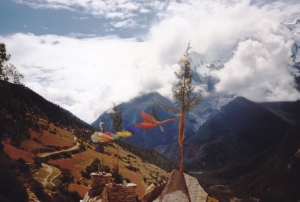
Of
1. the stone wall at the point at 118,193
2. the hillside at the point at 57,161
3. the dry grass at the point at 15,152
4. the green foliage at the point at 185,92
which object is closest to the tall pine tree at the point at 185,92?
the green foliage at the point at 185,92

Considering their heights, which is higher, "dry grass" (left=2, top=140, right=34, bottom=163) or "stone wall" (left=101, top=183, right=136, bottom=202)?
"stone wall" (left=101, top=183, right=136, bottom=202)

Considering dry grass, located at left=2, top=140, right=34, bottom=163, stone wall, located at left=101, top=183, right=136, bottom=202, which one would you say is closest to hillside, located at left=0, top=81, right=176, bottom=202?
dry grass, located at left=2, top=140, right=34, bottom=163

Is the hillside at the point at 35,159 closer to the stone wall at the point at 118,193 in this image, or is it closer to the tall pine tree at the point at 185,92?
the stone wall at the point at 118,193

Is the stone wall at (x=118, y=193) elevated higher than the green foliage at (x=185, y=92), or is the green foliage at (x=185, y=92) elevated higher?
the green foliage at (x=185, y=92)

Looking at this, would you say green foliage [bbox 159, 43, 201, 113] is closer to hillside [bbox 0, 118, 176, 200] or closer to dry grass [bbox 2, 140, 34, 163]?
hillside [bbox 0, 118, 176, 200]

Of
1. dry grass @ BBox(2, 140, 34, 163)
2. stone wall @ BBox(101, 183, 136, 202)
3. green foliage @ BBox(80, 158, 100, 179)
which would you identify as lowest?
green foliage @ BBox(80, 158, 100, 179)

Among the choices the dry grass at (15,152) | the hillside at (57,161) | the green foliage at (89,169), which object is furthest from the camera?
the green foliage at (89,169)

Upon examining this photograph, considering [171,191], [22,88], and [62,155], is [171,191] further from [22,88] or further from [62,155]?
[62,155]

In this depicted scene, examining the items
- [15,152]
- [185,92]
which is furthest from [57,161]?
[185,92]

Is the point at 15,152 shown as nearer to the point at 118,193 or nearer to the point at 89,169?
the point at 89,169

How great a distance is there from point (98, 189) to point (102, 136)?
4022 mm

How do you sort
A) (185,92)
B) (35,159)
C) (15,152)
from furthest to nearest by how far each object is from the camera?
(35,159) → (15,152) → (185,92)

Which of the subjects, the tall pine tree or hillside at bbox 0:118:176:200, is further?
hillside at bbox 0:118:176:200

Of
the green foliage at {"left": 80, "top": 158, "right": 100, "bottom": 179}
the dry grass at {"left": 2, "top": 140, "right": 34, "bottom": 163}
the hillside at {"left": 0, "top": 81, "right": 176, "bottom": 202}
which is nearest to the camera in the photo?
the hillside at {"left": 0, "top": 81, "right": 176, "bottom": 202}
